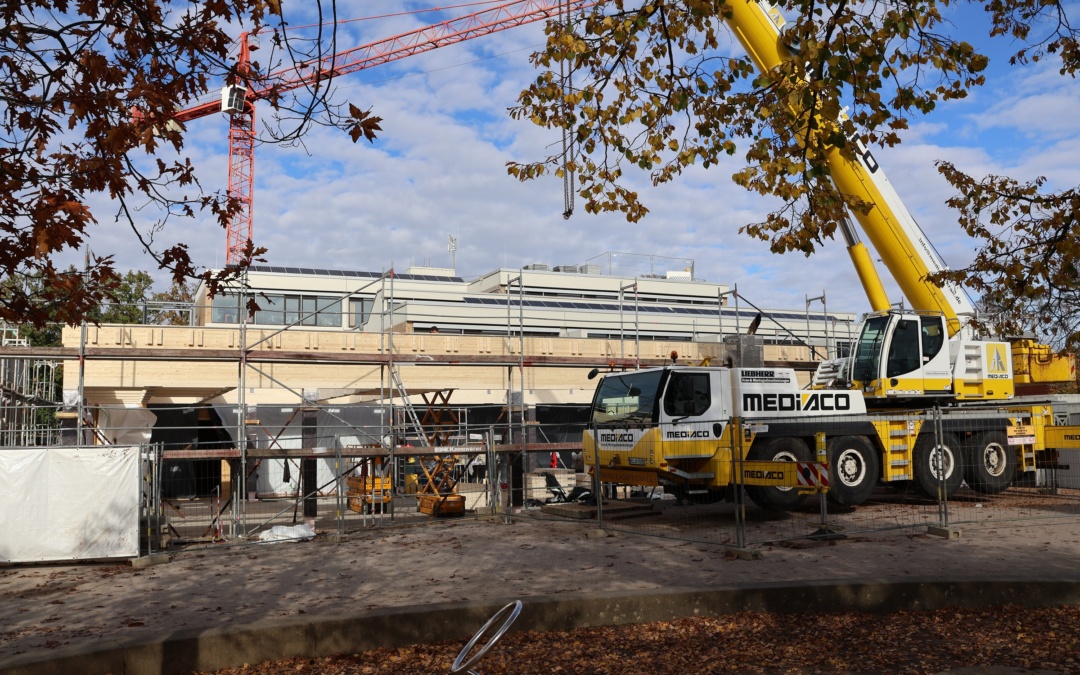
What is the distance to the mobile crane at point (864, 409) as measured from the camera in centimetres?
1382

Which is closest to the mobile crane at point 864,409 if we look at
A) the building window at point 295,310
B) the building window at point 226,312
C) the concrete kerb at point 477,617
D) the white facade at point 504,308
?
the concrete kerb at point 477,617

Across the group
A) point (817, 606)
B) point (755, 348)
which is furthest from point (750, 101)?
point (755, 348)

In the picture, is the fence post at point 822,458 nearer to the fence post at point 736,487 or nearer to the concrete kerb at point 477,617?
the fence post at point 736,487

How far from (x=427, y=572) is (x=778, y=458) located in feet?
19.8

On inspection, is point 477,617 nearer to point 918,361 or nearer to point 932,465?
point 932,465

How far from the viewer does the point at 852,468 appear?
14523mm

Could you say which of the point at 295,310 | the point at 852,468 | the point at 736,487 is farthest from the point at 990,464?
the point at 295,310

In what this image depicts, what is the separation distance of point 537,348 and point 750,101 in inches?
789

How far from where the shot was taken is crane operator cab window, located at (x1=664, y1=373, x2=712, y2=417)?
1412 cm

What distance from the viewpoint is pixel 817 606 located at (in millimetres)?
7680

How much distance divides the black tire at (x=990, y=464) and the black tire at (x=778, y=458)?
12.2 feet

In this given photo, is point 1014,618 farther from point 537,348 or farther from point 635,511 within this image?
point 537,348

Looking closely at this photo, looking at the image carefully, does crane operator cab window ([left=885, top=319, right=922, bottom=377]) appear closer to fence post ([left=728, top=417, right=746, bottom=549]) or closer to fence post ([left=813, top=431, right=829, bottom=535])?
fence post ([left=813, top=431, right=829, bottom=535])

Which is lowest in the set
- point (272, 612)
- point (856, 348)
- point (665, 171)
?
point (272, 612)
